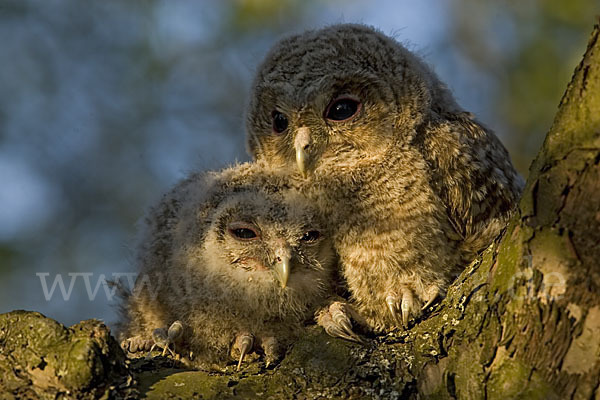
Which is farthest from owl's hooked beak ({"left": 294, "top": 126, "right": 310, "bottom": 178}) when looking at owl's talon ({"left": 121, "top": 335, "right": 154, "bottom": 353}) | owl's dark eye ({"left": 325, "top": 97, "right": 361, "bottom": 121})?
owl's talon ({"left": 121, "top": 335, "right": 154, "bottom": 353})

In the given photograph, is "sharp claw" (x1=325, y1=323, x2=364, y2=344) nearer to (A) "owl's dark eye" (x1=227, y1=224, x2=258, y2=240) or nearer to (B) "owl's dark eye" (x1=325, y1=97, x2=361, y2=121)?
(A) "owl's dark eye" (x1=227, y1=224, x2=258, y2=240)

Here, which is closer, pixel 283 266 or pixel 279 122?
pixel 283 266

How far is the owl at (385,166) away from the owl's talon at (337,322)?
13 mm

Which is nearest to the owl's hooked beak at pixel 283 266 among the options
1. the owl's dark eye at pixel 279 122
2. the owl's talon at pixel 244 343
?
the owl's talon at pixel 244 343

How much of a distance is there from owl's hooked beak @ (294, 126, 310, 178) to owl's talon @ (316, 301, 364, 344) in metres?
0.67

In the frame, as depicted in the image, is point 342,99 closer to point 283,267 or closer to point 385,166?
point 385,166

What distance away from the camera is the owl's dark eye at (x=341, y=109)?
336 centimetres

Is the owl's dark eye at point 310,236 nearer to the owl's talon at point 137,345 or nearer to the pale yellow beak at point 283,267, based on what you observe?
the pale yellow beak at point 283,267

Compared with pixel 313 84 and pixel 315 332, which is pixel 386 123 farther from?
pixel 315 332

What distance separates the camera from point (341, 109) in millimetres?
3377

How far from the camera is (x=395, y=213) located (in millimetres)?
3105

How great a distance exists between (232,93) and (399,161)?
5610mm

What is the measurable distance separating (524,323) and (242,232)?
4.86ft

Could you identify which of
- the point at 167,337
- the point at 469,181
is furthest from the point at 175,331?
the point at 469,181
